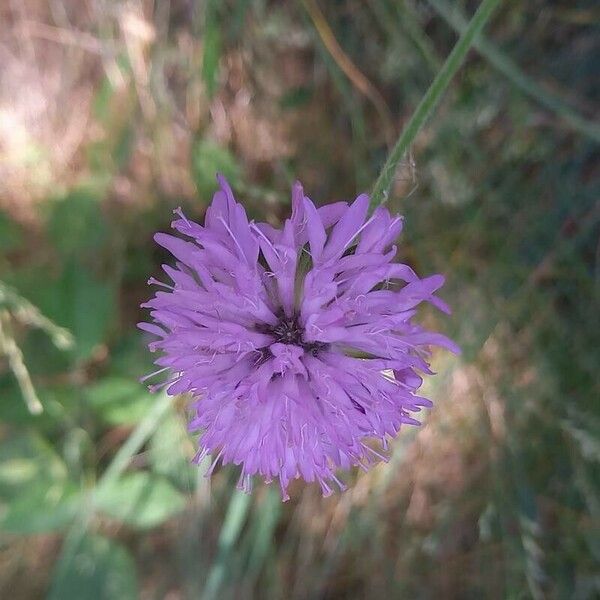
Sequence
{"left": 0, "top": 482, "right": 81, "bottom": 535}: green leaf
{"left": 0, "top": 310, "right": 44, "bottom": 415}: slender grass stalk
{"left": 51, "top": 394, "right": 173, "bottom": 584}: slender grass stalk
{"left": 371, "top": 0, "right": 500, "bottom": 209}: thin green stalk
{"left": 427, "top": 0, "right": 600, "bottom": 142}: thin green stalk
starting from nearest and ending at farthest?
{"left": 371, "top": 0, "right": 500, "bottom": 209}: thin green stalk → {"left": 427, "top": 0, "right": 600, "bottom": 142}: thin green stalk → {"left": 0, "top": 310, "right": 44, "bottom": 415}: slender grass stalk → {"left": 51, "top": 394, "right": 173, "bottom": 584}: slender grass stalk → {"left": 0, "top": 482, "right": 81, "bottom": 535}: green leaf

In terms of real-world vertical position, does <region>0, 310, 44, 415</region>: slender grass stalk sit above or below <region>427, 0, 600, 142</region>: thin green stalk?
below

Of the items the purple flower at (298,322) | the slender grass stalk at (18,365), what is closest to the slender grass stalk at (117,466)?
the slender grass stalk at (18,365)

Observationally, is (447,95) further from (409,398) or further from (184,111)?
(409,398)

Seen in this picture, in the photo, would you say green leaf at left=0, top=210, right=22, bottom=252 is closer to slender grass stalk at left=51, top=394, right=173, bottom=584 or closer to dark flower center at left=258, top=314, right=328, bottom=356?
slender grass stalk at left=51, top=394, right=173, bottom=584

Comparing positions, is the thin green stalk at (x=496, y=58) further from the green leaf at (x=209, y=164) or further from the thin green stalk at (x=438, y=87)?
the green leaf at (x=209, y=164)

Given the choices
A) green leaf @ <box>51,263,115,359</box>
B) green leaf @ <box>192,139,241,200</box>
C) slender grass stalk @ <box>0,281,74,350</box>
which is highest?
green leaf @ <box>192,139,241,200</box>

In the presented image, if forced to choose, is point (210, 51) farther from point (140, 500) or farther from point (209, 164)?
point (140, 500)

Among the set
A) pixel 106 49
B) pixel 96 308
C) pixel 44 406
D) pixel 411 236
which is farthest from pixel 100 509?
pixel 106 49

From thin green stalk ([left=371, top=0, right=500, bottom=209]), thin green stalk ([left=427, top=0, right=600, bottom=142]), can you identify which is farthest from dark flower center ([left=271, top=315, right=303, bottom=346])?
thin green stalk ([left=427, top=0, right=600, bottom=142])
